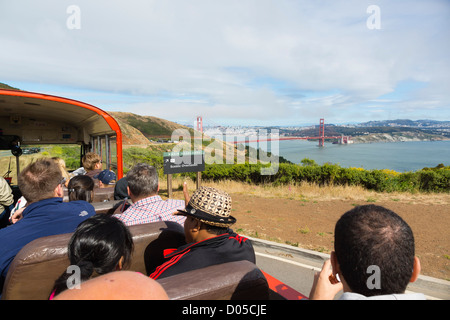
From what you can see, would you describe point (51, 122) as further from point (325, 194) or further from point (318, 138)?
point (318, 138)

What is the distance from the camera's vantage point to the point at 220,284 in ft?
4.57

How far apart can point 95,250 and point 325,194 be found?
9815mm

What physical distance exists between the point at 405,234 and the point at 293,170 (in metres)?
11.5

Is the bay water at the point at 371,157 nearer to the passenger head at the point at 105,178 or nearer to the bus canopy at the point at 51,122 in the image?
the bus canopy at the point at 51,122

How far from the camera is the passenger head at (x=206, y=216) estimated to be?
198 centimetres

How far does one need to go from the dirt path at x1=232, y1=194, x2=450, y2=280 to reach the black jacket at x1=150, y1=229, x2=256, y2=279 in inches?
131

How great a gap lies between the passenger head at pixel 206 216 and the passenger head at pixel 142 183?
3.00 feet

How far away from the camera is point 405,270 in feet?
3.52

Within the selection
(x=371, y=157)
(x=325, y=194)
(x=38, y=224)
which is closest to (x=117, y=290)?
(x=38, y=224)

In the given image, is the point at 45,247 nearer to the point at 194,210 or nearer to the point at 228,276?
the point at 194,210

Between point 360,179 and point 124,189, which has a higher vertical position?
point 124,189

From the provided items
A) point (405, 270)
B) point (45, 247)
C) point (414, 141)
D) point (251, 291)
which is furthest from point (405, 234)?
point (414, 141)

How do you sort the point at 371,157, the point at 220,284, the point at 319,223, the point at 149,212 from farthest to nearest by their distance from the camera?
the point at 371,157
the point at 319,223
the point at 149,212
the point at 220,284

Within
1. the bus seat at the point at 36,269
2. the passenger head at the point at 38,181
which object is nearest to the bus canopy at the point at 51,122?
the passenger head at the point at 38,181
